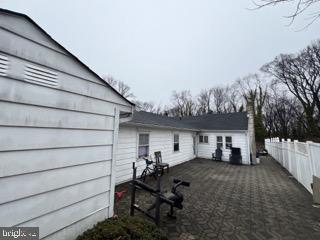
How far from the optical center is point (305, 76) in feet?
69.7

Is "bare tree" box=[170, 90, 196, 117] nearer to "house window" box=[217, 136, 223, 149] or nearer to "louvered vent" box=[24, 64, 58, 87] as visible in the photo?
"house window" box=[217, 136, 223, 149]

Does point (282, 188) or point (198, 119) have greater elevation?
point (198, 119)

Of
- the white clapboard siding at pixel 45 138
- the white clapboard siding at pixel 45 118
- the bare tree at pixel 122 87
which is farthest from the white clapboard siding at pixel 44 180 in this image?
the bare tree at pixel 122 87

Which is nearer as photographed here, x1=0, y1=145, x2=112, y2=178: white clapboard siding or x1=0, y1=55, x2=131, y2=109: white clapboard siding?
x1=0, y1=145, x2=112, y2=178: white clapboard siding

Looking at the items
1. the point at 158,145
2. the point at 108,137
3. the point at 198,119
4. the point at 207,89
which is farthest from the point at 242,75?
the point at 108,137

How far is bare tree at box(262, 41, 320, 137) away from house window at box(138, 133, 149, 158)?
21875 mm

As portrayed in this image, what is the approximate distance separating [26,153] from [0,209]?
50 cm

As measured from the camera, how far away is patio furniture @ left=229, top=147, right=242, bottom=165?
1220 cm

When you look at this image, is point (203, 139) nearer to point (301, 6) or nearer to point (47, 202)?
point (301, 6)

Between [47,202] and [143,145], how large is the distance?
636 cm

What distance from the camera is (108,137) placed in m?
2.67

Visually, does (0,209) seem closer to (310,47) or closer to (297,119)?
(310,47)

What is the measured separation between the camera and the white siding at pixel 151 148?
677 cm

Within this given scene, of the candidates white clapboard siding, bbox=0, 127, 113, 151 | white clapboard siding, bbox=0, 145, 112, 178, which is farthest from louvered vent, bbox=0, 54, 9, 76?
white clapboard siding, bbox=0, 145, 112, 178
